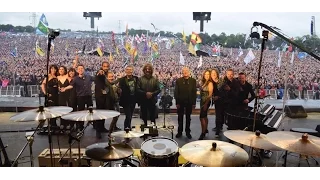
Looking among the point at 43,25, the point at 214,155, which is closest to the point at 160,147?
the point at 214,155

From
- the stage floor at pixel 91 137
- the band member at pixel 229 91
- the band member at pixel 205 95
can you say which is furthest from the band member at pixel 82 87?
the band member at pixel 229 91

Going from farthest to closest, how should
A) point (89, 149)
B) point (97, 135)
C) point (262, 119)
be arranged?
point (97, 135) → point (262, 119) → point (89, 149)

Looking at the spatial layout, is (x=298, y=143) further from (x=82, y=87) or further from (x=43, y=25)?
(x=43, y=25)

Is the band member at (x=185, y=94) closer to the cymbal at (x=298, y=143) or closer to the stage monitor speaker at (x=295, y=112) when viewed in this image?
the cymbal at (x=298, y=143)

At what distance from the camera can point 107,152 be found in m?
2.73

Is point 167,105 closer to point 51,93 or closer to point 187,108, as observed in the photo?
point 187,108

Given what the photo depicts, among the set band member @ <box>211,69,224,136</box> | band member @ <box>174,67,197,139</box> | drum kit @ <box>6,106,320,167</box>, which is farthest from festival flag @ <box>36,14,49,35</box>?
band member @ <box>211,69,224,136</box>

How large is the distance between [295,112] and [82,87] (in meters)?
5.08

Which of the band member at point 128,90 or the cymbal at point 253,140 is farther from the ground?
the band member at point 128,90

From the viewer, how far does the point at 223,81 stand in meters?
5.24

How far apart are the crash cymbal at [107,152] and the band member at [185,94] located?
7.92 feet

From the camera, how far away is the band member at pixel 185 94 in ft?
16.6
